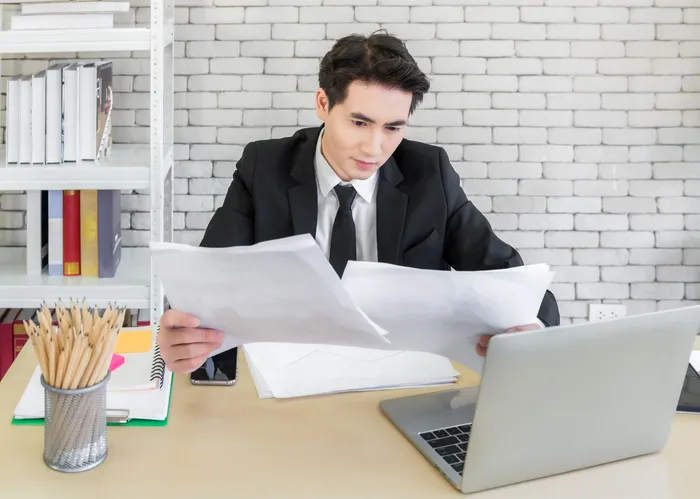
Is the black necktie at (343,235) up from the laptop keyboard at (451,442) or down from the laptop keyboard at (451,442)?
up

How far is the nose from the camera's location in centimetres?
172

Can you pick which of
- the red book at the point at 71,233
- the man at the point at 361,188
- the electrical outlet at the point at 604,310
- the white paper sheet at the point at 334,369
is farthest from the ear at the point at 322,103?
the electrical outlet at the point at 604,310

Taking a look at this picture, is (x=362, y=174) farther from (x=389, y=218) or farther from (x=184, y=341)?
(x=184, y=341)

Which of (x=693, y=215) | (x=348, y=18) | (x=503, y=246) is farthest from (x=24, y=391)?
(x=693, y=215)

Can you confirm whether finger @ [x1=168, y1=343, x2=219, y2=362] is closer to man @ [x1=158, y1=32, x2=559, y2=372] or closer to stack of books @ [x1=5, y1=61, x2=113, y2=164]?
man @ [x1=158, y1=32, x2=559, y2=372]

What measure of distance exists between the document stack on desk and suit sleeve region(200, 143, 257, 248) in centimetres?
59

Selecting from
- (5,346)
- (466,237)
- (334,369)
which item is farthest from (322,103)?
(5,346)

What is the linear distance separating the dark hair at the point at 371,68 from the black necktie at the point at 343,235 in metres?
0.22

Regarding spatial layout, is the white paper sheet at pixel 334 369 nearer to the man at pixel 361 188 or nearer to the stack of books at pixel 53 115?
the man at pixel 361 188

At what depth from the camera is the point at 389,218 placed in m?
1.88

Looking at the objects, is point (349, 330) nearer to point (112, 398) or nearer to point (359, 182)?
point (112, 398)

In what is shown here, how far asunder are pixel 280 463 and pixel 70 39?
5.03ft

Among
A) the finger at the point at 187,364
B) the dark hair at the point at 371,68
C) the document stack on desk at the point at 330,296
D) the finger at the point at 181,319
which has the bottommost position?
the finger at the point at 187,364

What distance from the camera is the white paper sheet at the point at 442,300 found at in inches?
46.4
